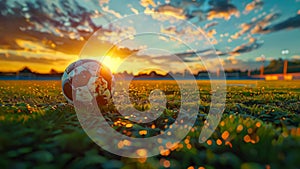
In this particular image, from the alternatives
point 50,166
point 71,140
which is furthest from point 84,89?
point 50,166

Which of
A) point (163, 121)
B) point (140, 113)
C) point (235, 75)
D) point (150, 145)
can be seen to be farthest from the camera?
point (235, 75)

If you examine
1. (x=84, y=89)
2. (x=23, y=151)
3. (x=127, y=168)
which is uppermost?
(x=84, y=89)

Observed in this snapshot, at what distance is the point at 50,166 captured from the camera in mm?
1497

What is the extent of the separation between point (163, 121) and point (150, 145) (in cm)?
106

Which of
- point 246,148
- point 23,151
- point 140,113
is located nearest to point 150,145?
point 246,148

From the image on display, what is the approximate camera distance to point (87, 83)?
391 cm

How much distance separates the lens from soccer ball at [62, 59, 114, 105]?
3.89m

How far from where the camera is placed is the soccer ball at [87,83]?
3889mm

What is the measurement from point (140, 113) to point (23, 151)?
83.0 inches

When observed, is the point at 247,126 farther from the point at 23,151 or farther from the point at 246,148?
the point at 23,151

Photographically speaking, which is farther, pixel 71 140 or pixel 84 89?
pixel 84 89

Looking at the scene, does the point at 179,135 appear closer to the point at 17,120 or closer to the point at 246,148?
the point at 246,148

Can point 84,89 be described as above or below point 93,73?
below

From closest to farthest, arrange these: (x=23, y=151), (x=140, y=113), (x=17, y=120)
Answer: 1. (x=23, y=151)
2. (x=17, y=120)
3. (x=140, y=113)
